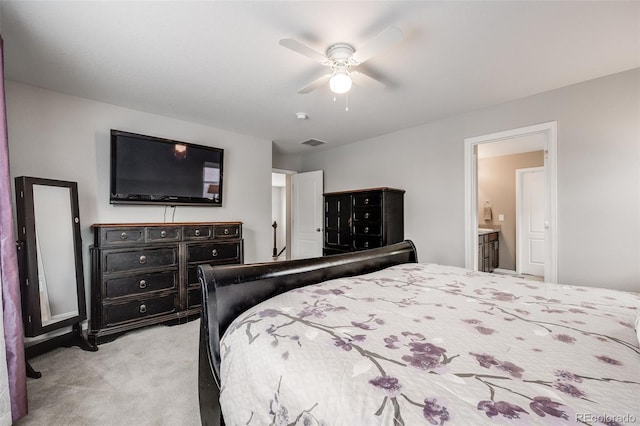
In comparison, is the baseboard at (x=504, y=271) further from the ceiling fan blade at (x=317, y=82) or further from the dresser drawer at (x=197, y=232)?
the dresser drawer at (x=197, y=232)

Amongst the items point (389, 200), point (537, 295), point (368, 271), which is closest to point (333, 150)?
point (389, 200)

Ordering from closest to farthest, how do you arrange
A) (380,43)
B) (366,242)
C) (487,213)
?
(380,43)
(366,242)
(487,213)

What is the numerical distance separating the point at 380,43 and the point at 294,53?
0.74m

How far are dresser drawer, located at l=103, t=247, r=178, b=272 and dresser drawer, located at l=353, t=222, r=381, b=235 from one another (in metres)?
2.39

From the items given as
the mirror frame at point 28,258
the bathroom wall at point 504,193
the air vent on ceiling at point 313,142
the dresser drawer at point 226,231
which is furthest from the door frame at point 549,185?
the mirror frame at point 28,258

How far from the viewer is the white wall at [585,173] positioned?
8.09 feet

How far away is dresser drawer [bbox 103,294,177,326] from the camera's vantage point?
2.62 metres

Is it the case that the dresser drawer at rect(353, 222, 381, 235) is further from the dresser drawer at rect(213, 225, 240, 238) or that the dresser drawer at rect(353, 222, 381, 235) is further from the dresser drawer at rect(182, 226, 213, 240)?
the dresser drawer at rect(182, 226, 213, 240)

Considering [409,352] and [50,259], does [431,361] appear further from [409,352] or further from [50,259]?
[50,259]

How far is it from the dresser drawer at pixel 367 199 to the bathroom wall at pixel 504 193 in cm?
331

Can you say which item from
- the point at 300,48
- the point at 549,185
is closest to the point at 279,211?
the point at 549,185

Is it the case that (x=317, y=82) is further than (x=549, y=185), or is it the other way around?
(x=549, y=185)

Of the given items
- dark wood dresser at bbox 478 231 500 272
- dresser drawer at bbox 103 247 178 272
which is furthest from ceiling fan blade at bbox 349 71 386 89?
dark wood dresser at bbox 478 231 500 272

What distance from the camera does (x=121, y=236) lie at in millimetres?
2723
